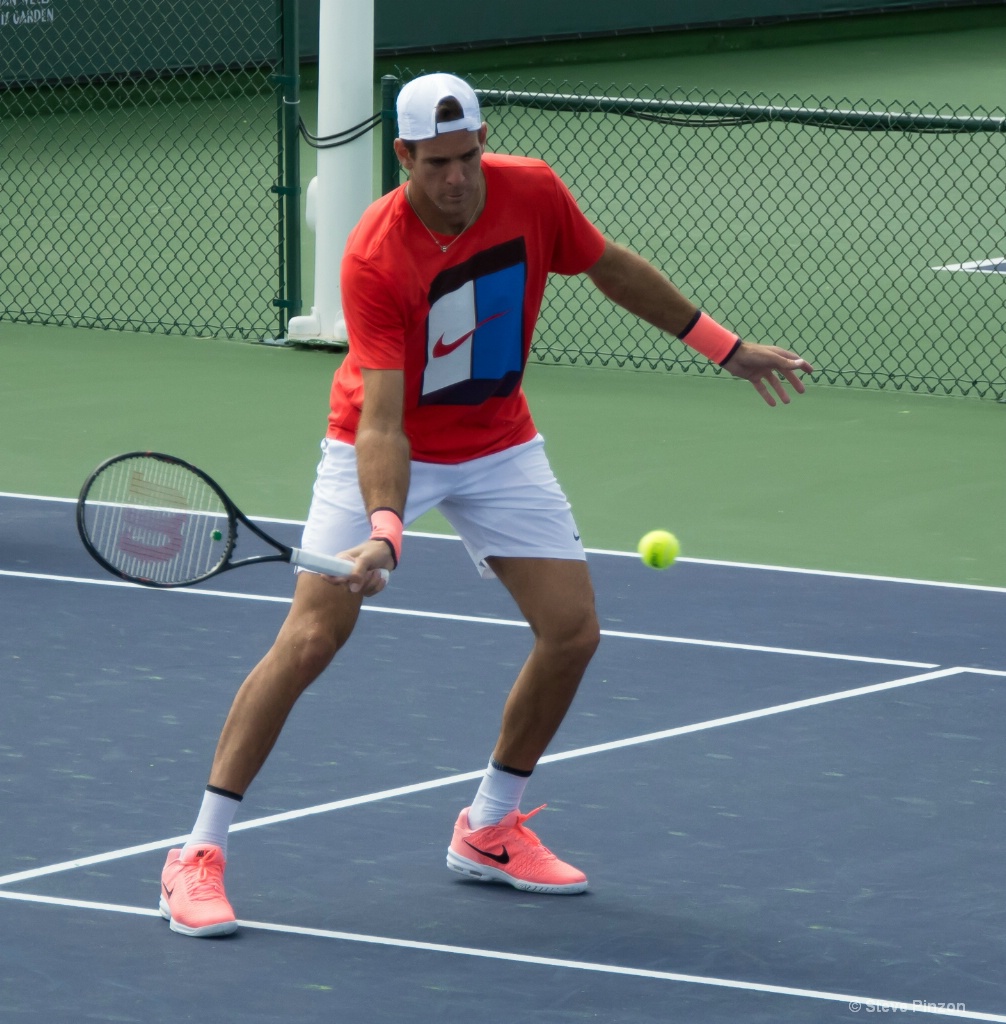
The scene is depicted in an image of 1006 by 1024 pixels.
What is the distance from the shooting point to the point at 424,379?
496cm

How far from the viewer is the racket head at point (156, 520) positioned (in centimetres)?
483

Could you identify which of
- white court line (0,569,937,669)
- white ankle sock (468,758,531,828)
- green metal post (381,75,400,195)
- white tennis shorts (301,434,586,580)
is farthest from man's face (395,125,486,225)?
green metal post (381,75,400,195)

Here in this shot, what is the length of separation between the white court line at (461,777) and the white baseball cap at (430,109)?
174 cm

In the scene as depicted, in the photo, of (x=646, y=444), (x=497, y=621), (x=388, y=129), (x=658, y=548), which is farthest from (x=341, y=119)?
(x=658, y=548)

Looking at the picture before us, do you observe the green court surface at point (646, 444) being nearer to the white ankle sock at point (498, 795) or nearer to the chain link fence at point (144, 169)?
the chain link fence at point (144, 169)

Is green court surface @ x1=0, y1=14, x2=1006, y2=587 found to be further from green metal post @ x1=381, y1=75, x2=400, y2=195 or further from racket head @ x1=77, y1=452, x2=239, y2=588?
racket head @ x1=77, y1=452, x2=239, y2=588

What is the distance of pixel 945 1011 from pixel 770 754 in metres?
1.65

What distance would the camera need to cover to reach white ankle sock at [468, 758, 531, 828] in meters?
5.21

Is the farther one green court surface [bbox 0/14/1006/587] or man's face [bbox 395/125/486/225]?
green court surface [bbox 0/14/1006/587]

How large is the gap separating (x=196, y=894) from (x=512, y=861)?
762 millimetres

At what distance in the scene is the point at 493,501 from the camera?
16.6 ft

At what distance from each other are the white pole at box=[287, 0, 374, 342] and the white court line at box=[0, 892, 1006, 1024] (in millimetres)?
6423

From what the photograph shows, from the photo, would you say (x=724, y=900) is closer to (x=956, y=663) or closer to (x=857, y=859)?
(x=857, y=859)

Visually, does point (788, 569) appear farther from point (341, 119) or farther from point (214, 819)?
point (341, 119)
